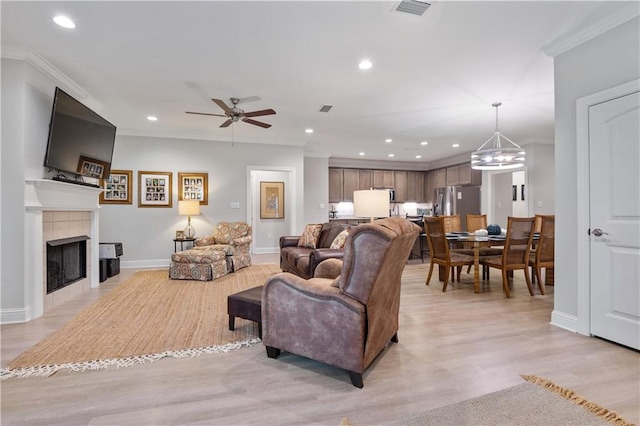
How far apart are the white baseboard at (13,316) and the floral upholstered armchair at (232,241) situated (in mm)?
2504

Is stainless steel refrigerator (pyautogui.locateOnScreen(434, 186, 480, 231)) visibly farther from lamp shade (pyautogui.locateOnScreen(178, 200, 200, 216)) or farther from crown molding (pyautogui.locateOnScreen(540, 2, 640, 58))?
lamp shade (pyautogui.locateOnScreen(178, 200, 200, 216))

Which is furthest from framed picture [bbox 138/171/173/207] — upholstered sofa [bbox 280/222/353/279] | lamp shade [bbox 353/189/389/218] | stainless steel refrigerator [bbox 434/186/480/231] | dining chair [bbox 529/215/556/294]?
stainless steel refrigerator [bbox 434/186/480/231]

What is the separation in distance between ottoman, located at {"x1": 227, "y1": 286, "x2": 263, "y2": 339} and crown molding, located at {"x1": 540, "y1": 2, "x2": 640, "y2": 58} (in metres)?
3.42

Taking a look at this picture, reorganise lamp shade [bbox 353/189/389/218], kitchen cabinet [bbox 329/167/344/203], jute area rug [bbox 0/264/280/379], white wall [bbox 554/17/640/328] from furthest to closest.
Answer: kitchen cabinet [bbox 329/167/344/203] < lamp shade [bbox 353/189/389/218] < white wall [bbox 554/17/640/328] < jute area rug [bbox 0/264/280/379]

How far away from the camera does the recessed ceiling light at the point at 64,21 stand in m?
2.47

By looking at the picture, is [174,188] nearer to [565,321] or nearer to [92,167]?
[92,167]

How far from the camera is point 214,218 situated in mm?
6297

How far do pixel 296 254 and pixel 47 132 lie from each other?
10.2 feet

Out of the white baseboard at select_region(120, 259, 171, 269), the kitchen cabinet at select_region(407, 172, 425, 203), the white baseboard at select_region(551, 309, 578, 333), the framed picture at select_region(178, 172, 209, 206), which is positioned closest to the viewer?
the white baseboard at select_region(551, 309, 578, 333)

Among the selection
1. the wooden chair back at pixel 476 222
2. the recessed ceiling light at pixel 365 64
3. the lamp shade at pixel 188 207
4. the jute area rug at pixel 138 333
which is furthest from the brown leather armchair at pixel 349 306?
the lamp shade at pixel 188 207

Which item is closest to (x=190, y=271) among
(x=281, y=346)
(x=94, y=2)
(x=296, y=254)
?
(x=296, y=254)

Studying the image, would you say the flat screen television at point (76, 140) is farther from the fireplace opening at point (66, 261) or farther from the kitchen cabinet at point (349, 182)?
the kitchen cabinet at point (349, 182)

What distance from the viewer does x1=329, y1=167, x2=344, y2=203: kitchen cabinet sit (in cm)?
874

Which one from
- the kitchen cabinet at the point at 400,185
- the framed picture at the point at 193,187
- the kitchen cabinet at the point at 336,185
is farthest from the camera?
the kitchen cabinet at the point at 400,185
